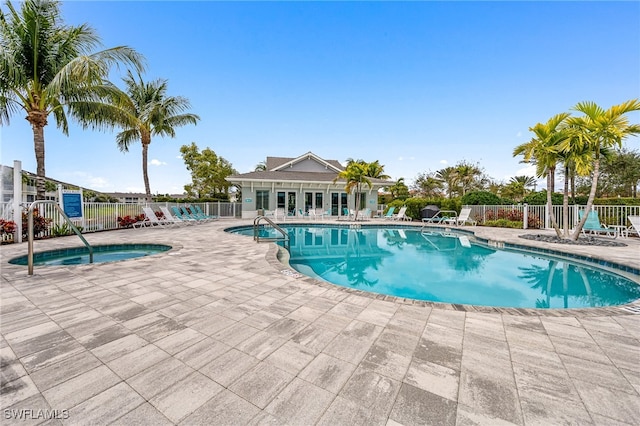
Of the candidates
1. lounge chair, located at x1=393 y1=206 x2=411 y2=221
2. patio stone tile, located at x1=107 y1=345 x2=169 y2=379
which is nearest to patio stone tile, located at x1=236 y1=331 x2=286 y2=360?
patio stone tile, located at x1=107 y1=345 x2=169 y2=379

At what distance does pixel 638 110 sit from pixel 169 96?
21235 millimetres

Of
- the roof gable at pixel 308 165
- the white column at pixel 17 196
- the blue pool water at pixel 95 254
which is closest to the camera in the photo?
the blue pool water at pixel 95 254

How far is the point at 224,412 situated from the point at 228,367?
476 mm

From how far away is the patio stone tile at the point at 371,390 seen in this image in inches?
64.8

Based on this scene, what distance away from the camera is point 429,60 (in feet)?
50.1

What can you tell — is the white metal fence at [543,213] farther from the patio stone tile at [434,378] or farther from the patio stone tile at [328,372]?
the patio stone tile at [328,372]

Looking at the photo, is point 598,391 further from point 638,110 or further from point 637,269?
point 638,110

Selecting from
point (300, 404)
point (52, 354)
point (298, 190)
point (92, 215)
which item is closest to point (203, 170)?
point (298, 190)

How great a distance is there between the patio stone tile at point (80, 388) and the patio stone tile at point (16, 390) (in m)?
0.10

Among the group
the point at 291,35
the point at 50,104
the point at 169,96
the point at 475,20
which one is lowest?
the point at 50,104

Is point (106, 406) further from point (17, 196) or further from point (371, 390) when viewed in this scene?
point (17, 196)

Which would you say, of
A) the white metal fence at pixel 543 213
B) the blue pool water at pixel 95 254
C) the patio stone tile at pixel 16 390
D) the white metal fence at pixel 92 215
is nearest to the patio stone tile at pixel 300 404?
the patio stone tile at pixel 16 390

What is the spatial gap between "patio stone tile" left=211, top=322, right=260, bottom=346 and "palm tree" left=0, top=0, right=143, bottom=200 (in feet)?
32.5

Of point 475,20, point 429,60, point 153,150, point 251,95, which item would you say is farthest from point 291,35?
point 153,150
